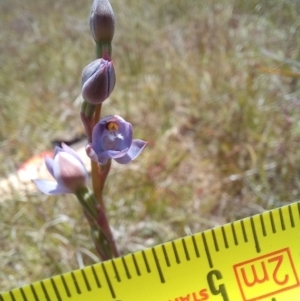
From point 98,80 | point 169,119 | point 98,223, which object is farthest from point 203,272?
point 169,119

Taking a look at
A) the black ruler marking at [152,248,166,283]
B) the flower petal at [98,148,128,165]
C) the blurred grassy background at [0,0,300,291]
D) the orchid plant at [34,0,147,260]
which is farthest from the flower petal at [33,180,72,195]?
the blurred grassy background at [0,0,300,291]

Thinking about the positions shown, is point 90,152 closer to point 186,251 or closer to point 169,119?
point 186,251

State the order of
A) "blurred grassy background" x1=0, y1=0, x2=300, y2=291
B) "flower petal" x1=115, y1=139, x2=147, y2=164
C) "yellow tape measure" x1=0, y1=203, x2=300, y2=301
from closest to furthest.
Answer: "yellow tape measure" x1=0, y1=203, x2=300, y2=301
"flower petal" x1=115, y1=139, x2=147, y2=164
"blurred grassy background" x1=0, y1=0, x2=300, y2=291

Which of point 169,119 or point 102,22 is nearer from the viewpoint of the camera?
point 102,22

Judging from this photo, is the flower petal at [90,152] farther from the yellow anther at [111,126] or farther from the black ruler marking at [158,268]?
the black ruler marking at [158,268]

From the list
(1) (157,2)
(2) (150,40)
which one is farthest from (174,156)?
(1) (157,2)

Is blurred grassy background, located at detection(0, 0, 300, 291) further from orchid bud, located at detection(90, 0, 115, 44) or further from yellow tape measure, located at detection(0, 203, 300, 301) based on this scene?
orchid bud, located at detection(90, 0, 115, 44)
